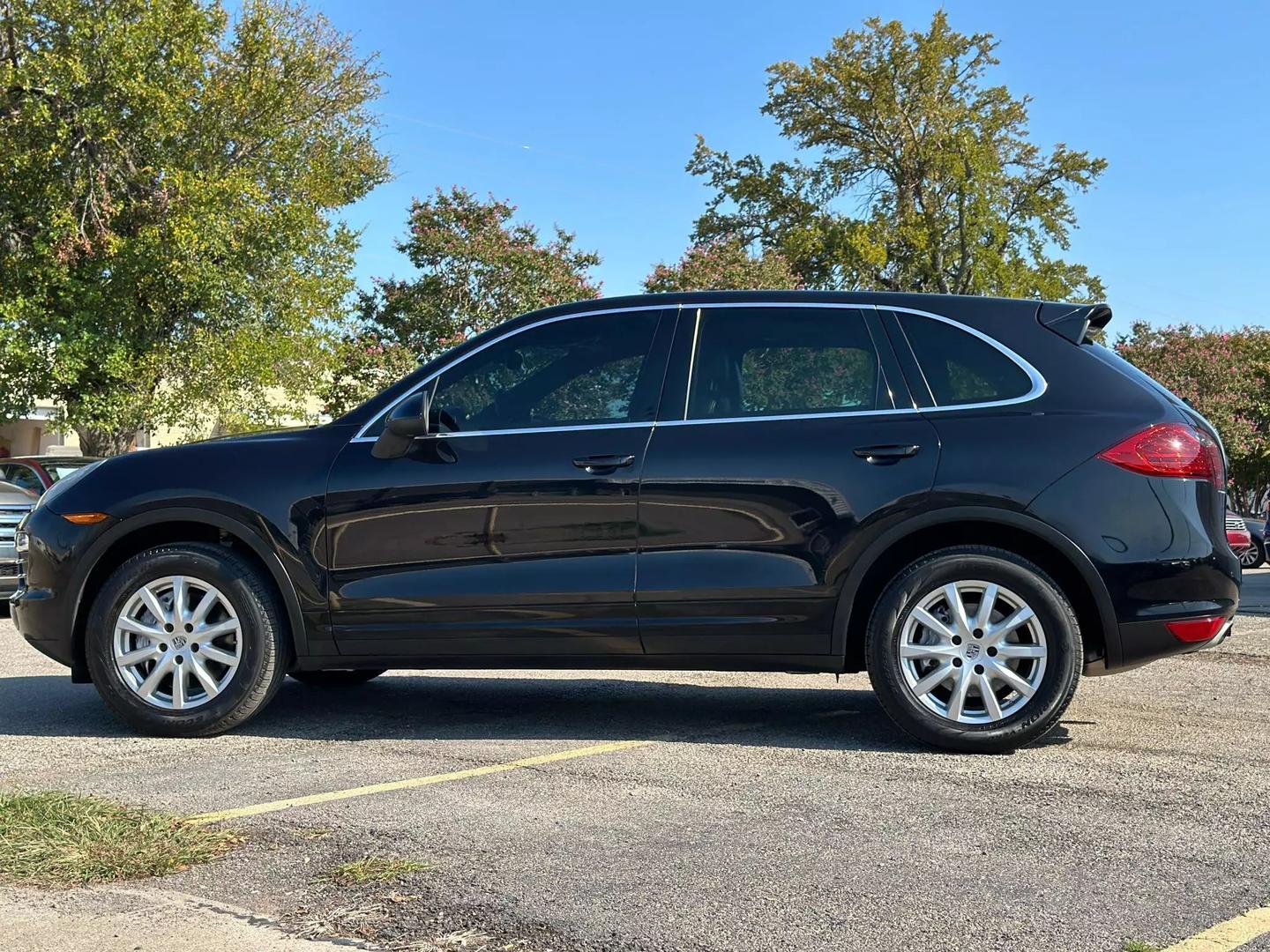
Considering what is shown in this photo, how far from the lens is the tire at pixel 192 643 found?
5820 millimetres

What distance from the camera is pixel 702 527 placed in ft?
18.0

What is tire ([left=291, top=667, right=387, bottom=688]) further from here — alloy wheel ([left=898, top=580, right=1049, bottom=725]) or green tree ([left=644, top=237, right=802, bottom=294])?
green tree ([left=644, top=237, right=802, bottom=294])

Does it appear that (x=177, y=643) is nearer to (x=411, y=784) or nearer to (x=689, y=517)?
(x=411, y=784)

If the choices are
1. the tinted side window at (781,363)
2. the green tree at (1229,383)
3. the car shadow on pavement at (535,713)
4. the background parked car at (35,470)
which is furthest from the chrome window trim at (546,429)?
the green tree at (1229,383)

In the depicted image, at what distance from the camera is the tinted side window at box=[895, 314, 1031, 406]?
5.50 m

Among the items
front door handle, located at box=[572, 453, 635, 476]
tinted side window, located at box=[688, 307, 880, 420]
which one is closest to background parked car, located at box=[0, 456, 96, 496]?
front door handle, located at box=[572, 453, 635, 476]

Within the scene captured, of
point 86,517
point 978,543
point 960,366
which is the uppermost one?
point 960,366

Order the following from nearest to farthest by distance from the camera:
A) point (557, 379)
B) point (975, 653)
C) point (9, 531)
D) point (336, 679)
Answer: point (975, 653)
point (557, 379)
point (336, 679)
point (9, 531)

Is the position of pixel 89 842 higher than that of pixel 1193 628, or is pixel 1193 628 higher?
pixel 1193 628

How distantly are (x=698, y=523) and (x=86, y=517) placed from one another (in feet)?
8.86

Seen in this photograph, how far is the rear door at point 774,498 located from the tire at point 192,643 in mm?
1627

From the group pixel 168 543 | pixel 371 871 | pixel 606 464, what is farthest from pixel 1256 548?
pixel 371 871

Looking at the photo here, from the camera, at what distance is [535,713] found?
6414 millimetres

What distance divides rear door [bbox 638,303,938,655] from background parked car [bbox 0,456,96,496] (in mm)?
9954
